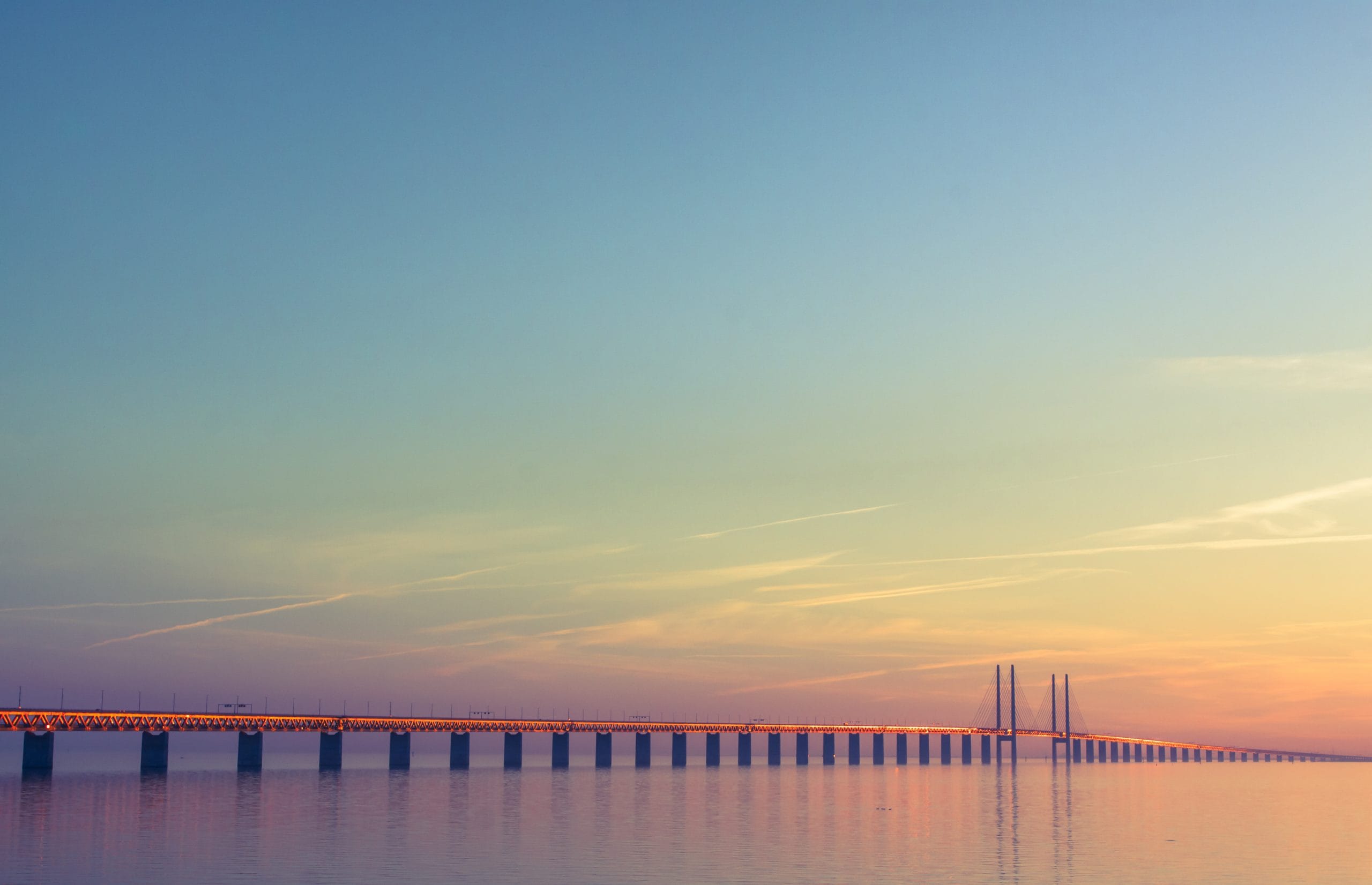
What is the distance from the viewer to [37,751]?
626ft

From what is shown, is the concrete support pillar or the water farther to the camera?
the concrete support pillar

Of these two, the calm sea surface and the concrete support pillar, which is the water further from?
the concrete support pillar

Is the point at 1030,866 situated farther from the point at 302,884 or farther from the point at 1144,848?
the point at 302,884

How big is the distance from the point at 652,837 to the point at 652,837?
33mm

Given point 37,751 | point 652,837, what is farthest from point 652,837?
point 37,751

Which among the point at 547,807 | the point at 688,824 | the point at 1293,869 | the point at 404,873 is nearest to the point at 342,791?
the point at 547,807

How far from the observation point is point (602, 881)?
59062mm

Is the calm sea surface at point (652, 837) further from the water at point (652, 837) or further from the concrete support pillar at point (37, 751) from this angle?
the concrete support pillar at point (37, 751)

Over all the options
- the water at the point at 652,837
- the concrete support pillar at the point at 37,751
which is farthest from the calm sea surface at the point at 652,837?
the concrete support pillar at the point at 37,751

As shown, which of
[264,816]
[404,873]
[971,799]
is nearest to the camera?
[404,873]

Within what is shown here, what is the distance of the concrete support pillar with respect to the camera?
190 metres

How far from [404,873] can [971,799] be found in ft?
312

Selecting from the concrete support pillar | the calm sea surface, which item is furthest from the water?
the concrete support pillar

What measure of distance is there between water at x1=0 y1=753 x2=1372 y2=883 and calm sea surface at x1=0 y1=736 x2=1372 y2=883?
0.95 feet
